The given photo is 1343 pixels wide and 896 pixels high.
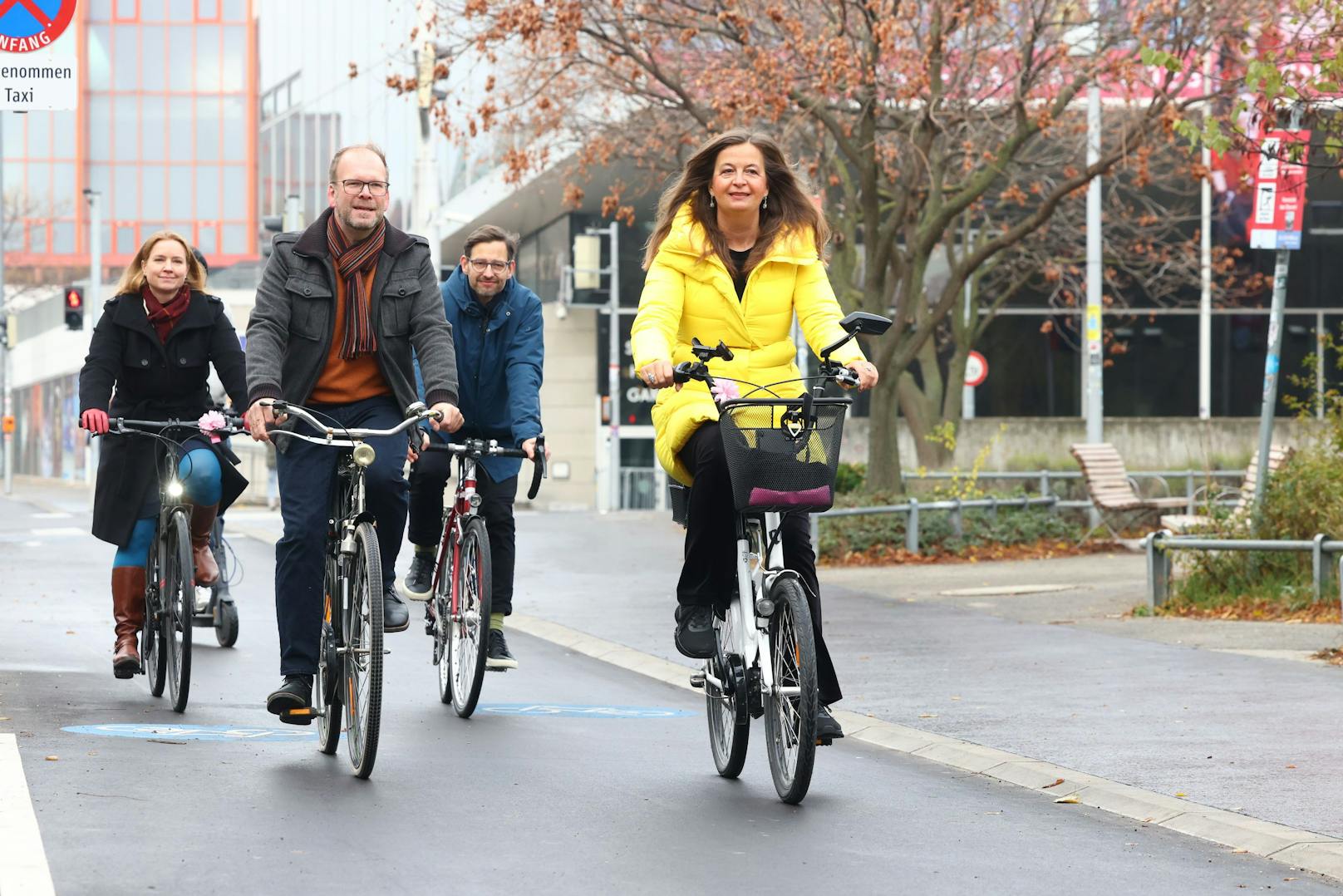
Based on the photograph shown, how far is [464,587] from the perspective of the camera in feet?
28.3

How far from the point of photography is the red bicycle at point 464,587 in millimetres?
8320

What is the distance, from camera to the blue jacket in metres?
9.04

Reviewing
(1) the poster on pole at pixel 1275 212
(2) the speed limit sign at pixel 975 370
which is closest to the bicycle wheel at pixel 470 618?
(1) the poster on pole at pixel 1275 212

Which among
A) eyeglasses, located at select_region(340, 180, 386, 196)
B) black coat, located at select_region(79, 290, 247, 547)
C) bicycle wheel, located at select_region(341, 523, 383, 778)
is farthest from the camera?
black coat, located at select_region(79, 290, 247, 547)

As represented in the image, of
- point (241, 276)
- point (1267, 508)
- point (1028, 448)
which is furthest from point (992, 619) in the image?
point (241, 276)

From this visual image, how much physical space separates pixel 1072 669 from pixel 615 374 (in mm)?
28084

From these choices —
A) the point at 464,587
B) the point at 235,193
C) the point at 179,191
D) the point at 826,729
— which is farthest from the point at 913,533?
the point at 179,191

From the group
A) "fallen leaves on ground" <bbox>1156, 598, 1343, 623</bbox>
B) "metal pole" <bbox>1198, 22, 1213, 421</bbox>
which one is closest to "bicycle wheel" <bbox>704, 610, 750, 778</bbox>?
"fallen leaves on ground" <bbox>1156, 598, 1343, 623</bbox>

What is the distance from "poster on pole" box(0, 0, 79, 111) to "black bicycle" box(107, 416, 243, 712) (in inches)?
99.0

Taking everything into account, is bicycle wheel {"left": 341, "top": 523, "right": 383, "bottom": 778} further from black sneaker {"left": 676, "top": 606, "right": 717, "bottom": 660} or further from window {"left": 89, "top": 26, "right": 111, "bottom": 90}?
window {"left": 89, "top": 26, "right": 111, "bottom": 90}

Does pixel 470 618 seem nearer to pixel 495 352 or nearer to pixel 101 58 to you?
pixel 495 352

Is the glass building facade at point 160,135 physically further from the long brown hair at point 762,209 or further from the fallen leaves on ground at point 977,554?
the long brown hair at point 762,209

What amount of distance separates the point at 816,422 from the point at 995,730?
252 centimetres

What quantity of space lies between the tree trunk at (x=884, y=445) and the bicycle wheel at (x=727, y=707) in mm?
14379
